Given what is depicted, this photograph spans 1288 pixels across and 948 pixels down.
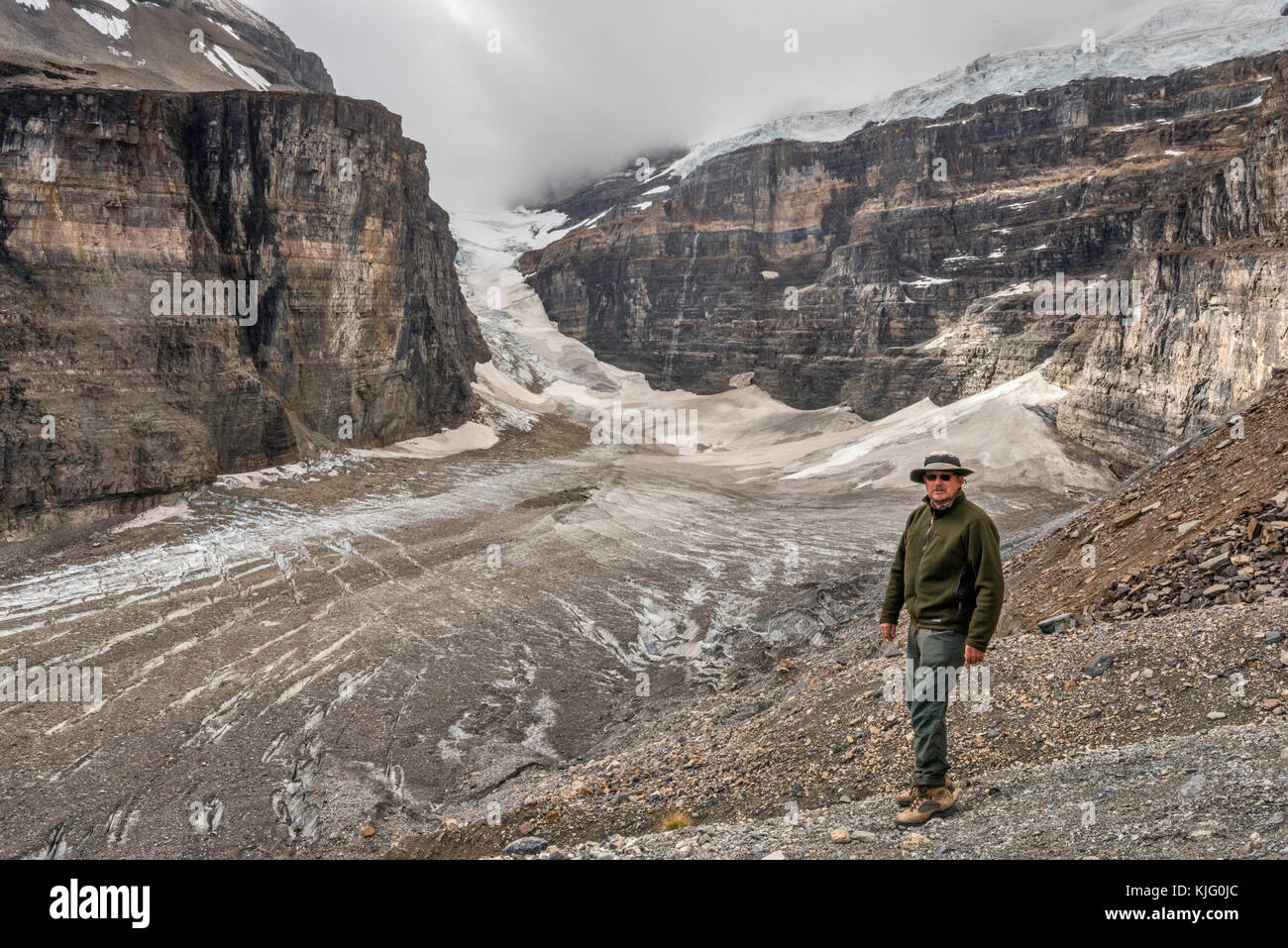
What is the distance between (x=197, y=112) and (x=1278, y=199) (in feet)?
129

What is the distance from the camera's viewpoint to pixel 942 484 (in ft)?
18.2

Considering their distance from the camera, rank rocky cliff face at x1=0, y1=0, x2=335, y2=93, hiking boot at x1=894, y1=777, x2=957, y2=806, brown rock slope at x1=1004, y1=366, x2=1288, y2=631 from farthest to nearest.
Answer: rocky cliff face at x1=0, y1=0, x2=335, y2=93 → brown rock slope at x1=1004, y1=366, x2=1288, y2=631 → hiking boot at x1=894, y1=777, x2=957, y2=806

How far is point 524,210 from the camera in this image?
12512cm

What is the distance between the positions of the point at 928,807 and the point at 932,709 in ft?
2.44

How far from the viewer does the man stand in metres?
5.40

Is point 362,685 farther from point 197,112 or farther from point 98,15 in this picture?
point 98,15

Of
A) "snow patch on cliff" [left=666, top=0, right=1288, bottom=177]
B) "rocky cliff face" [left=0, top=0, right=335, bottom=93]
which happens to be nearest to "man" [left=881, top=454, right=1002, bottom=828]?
"rocky cliff face" [left=0, top=0, right=335, bottom=93]
